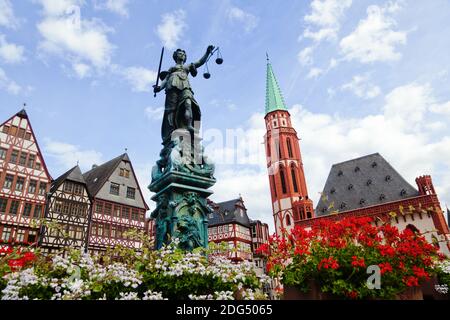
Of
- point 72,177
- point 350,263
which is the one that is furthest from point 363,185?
point 350,263

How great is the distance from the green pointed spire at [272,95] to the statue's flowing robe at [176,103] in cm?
5086

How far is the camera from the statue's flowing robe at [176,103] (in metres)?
8.06

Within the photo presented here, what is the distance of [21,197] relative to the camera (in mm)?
24562

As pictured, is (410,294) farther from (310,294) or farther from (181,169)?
(181,169)

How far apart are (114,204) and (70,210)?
161 inches

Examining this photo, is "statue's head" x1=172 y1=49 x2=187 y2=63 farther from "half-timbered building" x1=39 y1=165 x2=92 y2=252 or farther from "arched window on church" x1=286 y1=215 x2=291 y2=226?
"arched window on church" x1=286 y1=215 x2=291 y2=226

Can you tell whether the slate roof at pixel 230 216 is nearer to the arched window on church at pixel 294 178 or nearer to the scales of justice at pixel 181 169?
the arched window on church at pixel 294 178

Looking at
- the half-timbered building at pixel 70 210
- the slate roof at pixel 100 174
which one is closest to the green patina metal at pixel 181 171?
the half-timbered building at pixel 70 210
